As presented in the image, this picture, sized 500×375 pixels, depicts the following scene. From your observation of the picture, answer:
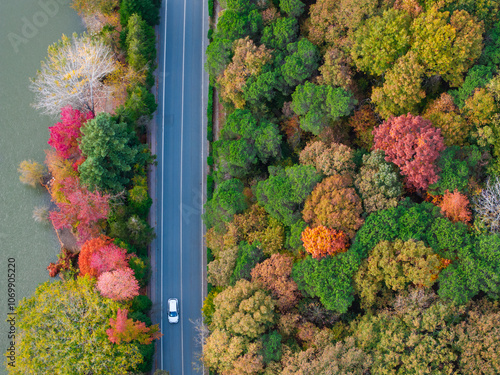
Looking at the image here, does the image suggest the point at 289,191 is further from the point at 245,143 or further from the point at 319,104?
the point at 319,104

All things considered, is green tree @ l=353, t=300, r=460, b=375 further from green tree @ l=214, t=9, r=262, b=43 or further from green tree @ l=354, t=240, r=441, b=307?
green tree @ l=214, t=9, r=262, b=43

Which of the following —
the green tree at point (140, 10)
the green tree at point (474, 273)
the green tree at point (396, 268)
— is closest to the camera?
the green tree at point (474, 273)

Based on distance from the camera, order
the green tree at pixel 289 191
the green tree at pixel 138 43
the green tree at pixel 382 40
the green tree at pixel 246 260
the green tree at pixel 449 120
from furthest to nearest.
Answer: the green tree at pixel 138 43 → the green tree at pixel 382 40 → the green tree at pixel 289 191 → the green tree at pixel 246 260 → the green tree at pixel 449 120

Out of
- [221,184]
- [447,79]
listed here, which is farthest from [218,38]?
[447,79]

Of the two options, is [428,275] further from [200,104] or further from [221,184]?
[200,104]

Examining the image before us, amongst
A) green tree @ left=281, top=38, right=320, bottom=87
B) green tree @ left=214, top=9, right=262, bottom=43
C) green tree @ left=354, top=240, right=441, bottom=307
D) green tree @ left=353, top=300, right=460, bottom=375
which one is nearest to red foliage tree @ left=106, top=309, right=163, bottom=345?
green tree @ left=353, top=300, right=460, bottom=375

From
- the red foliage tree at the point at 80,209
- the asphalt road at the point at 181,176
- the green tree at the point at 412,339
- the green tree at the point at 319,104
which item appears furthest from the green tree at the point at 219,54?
the green tree at the point at 412,339

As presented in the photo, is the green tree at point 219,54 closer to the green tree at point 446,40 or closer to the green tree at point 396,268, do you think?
the green tree at point 446,40
